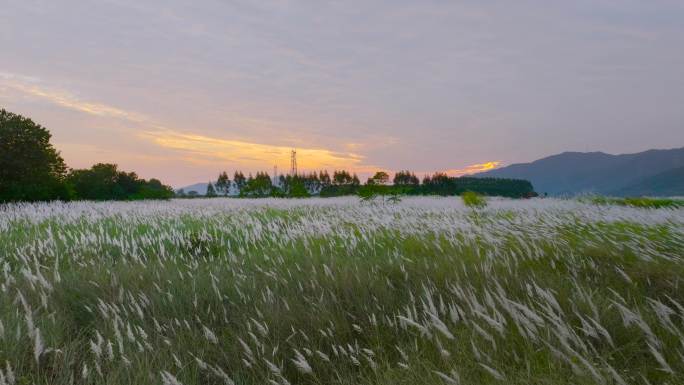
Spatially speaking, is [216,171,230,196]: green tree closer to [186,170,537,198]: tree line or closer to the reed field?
[186,170,537,198]: tree line

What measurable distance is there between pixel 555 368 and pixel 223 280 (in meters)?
3.15

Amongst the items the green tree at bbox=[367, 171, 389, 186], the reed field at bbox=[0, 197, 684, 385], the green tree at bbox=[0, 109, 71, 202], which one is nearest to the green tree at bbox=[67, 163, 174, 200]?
the green tree at bbox=[0, 109, 71, 202]

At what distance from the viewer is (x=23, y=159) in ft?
78.8

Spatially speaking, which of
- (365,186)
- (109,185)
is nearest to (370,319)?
(365,186)

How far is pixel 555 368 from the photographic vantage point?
197cm

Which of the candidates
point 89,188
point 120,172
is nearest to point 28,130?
point 89,188

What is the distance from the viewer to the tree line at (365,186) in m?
23.0

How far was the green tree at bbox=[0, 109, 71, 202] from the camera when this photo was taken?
23750mm

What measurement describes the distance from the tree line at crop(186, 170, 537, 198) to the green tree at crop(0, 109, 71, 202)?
19.1m

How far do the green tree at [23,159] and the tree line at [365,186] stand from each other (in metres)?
19.1

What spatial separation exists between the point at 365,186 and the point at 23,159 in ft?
65.2

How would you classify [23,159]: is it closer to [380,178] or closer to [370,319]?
[380,178]

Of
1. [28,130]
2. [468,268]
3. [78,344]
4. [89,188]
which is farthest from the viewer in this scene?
[89,188]

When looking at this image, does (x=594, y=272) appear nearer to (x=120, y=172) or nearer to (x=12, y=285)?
(x=12, y=285)
